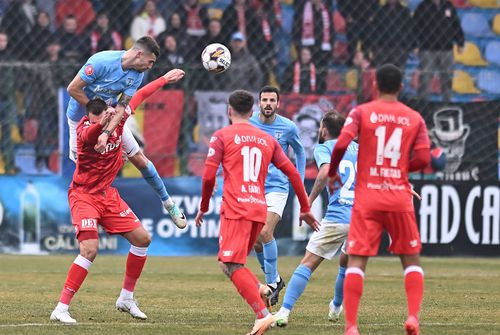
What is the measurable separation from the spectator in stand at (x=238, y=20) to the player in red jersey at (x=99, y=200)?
999 cm

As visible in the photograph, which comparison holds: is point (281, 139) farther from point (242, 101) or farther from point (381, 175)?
point (381, 175)

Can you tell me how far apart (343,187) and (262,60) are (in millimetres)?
9478

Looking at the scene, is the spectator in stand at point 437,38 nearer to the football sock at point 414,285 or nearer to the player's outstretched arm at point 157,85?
the player's outstretched arm at point 157,85

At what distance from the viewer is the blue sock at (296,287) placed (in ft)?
32.2

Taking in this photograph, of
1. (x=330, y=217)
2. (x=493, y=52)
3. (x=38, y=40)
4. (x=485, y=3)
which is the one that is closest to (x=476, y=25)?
(x=485, y=3)

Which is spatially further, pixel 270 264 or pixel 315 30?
pixel 315 30

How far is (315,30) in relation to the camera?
67.7 feet

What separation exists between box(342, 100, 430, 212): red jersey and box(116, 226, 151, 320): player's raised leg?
286 centimetres

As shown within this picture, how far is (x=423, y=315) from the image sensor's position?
35.0 feet

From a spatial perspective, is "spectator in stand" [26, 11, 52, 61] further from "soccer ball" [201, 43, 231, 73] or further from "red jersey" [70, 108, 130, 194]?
"red jersey" [70, 108, 130, 194]

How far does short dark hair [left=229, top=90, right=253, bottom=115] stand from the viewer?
347 inches

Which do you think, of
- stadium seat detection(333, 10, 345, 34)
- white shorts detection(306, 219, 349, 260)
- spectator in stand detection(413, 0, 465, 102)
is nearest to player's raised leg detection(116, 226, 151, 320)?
white shorts detection(306, 219, 349, 260)

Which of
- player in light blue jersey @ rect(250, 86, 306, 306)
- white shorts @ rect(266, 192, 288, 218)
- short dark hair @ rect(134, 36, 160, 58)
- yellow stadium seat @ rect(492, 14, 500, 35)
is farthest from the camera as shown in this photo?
yellow stadium seat @ rect(492, 14, 500, 35)

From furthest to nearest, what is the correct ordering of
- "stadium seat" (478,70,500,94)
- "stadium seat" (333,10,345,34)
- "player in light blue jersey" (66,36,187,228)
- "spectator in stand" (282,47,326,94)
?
"stadium seat" (333,10,345,34), "stadium seat" (478,70,500,94), "spectator in stand" (282,47,326,94), "player in light blue jersey" (66,36,187,228)
